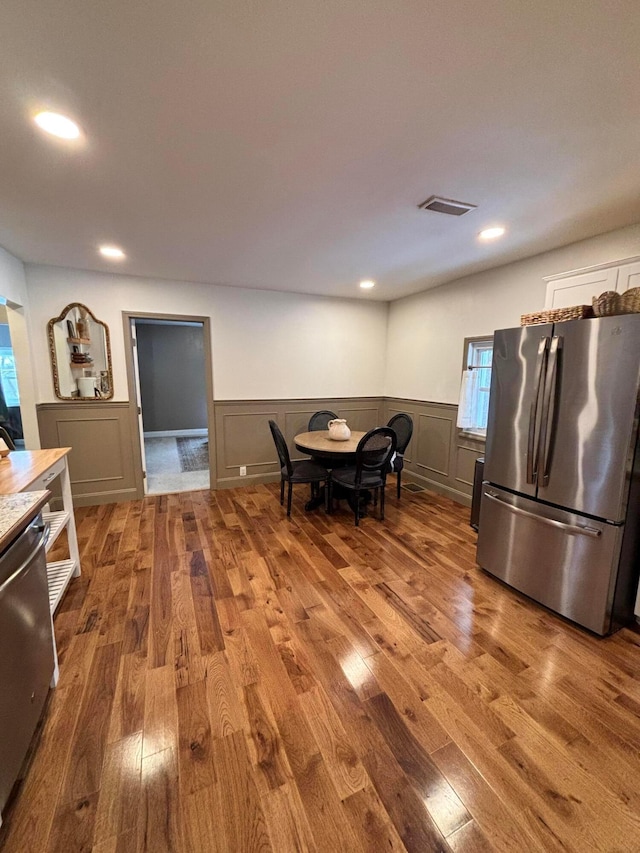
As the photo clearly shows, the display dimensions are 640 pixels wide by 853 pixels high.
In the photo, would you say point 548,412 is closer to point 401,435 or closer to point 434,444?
point 401,435

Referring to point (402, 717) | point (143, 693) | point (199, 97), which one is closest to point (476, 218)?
point (199, 97)

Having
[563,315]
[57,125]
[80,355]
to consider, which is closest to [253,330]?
[80,355]

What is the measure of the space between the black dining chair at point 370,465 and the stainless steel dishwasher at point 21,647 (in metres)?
2.31

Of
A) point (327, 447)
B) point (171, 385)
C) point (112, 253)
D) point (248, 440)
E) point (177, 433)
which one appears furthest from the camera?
point (177, 433)

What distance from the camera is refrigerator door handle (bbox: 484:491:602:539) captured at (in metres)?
1.95

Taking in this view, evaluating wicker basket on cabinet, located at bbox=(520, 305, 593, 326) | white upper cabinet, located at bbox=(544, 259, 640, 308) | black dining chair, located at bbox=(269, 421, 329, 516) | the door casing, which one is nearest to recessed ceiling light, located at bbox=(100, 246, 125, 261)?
the door casing

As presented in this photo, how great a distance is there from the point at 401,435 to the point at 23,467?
11.6 feet

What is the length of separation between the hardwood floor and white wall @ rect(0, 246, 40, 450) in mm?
1823

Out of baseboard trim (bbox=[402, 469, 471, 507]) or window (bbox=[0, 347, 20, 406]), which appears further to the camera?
window (bbox=[0, 347, 20, 406])

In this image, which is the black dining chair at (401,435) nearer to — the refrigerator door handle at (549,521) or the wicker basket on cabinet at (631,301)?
the refrigerator door handle at (549,521)

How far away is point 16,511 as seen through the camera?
1370 mm

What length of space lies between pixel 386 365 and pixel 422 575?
3.46 m

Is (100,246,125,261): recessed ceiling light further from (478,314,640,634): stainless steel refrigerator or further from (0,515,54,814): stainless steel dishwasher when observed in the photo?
(478,314,640,634): stainless steel refrigerator

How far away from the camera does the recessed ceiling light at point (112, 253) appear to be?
9.79 feet
